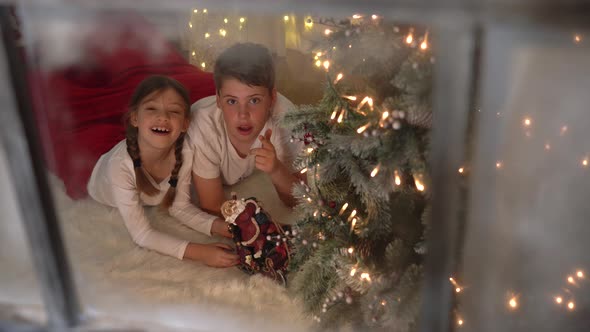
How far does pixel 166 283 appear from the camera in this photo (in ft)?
3.99

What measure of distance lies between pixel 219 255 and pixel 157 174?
246mm

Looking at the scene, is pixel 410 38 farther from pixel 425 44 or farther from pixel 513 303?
pixel 513 303

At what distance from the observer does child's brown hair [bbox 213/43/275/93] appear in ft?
3.34

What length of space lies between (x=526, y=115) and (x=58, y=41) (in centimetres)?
84

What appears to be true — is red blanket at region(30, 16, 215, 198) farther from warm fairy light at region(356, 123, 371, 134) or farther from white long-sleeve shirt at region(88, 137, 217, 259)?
warm fairy light at region(356, 123, 371, 134)

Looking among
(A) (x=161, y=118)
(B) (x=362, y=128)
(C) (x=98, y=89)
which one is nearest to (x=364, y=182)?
(B) (x=362, y=128)

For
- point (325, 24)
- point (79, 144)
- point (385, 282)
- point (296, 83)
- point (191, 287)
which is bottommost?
point (191, 287)

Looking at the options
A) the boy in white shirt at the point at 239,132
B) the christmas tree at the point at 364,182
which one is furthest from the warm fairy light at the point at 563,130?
the boy in white shirt at the point at 239,132

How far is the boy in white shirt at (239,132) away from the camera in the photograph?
3.52ft

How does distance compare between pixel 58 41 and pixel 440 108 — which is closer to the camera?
pixel 440 108

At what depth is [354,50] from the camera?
Answer: 3.21ft

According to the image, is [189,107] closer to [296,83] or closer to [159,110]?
[159,110]

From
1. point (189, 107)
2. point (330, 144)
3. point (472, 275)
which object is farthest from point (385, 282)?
point (189, 107)

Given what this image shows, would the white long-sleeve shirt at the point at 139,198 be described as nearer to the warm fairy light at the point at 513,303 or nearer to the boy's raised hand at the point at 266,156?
the boy's raised hand at the point at 266,156
